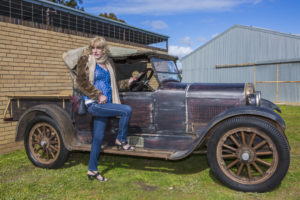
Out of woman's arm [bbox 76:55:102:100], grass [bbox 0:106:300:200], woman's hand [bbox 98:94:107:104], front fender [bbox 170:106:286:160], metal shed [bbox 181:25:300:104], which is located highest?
metal shed [bbox 181:25:300:104]

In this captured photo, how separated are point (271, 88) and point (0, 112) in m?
15.9

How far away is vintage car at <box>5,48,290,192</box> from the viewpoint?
2957mm

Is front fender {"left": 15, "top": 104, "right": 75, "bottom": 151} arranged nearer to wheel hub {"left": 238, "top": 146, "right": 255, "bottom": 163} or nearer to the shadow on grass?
the shadow on grass

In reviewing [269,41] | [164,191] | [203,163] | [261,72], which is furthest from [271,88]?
[164,191]

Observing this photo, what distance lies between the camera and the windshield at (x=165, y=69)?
12.7 feet

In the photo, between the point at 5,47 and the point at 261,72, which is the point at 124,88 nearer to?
the point at 5,47

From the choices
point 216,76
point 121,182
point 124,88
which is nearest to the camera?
point 121,182

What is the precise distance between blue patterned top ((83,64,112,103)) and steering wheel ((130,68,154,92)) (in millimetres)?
638

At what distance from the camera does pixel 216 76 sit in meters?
18.4

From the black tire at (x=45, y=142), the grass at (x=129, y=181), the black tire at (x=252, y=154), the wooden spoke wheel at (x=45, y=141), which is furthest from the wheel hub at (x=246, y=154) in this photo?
the wooden spoke wheel at (x=45, y=141)

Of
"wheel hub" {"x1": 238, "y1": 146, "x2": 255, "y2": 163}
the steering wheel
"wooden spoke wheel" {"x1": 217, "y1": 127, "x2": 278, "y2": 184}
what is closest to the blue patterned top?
the steering wheel

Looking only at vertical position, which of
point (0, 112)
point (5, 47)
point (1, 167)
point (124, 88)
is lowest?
point (1, 167)

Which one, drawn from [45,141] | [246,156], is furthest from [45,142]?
[246,156]

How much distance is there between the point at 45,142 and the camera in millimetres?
4078
